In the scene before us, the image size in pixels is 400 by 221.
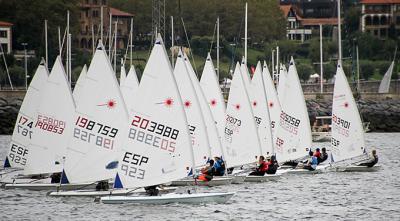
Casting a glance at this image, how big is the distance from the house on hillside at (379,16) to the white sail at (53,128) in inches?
4808

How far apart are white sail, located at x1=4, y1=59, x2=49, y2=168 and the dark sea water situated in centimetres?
141

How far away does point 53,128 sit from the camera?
41625 mm

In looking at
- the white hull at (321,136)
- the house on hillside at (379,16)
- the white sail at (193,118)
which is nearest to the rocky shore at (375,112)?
the white hull at (321,136)

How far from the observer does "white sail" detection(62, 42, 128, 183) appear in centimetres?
3722

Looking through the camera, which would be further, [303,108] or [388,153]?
[388,153]

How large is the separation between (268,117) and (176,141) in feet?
49.4

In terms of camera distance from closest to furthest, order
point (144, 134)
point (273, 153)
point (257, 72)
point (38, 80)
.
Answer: point (144, 134), point (38, 80), point (273, 153), point (257, 72)

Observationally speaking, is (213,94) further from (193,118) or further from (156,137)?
(156,137)

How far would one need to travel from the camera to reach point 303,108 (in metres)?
50.4

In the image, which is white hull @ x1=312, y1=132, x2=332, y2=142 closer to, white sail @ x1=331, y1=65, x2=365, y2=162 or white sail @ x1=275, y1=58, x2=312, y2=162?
white sail @ x1=275, y1=58, x2=312, y2=162

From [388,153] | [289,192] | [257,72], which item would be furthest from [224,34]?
[289,192]

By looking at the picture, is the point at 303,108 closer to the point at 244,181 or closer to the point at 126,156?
the point at 244,181

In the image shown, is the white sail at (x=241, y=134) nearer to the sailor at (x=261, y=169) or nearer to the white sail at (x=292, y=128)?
the sailor at (x=261, y=169)

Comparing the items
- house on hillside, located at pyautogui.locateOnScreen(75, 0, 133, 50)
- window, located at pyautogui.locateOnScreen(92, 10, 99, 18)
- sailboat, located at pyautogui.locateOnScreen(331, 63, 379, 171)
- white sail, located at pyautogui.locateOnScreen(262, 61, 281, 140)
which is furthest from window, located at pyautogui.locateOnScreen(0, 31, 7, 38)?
sailboat, located at pyautogui.locateOnScreen(331, 63, 379, 171)
